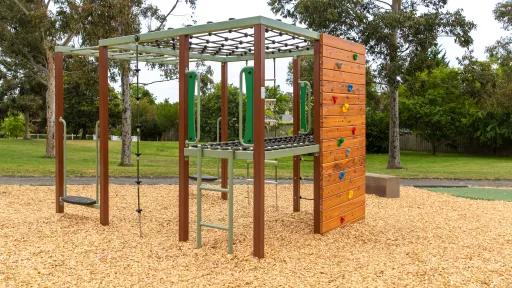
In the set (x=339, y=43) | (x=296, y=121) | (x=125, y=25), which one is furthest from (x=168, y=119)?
(x=339, y=43)

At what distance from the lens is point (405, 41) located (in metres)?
17.2

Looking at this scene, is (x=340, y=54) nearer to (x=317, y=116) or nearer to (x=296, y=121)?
(x=317, y=116)

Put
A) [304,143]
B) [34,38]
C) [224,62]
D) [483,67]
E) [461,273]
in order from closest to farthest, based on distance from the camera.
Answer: [461,273]
[304,143]
[224,62]
[483,67]
[34,38]

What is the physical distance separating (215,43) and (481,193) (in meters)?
7.39

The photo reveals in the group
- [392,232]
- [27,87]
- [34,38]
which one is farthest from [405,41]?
[27,87]

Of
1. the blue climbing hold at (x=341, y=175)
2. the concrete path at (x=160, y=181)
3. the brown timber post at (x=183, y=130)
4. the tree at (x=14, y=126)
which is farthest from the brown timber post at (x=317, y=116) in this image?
the tree at (x=14, y=126)

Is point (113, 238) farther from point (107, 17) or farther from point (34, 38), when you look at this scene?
point (34, 38)

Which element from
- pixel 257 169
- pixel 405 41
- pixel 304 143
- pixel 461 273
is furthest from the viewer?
pixel 405 41

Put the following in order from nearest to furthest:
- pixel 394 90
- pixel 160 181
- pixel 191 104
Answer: pixel 191 104, pixel 160 181, pixel 394 90

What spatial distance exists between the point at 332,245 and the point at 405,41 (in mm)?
12733

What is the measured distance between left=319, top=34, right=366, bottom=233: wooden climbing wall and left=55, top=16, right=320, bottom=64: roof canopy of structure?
1.61 feet

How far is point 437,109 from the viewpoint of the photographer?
28.2 metres

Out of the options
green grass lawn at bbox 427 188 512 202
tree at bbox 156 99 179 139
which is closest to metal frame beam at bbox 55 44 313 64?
green grass lawn at bbox 427 188 512 202

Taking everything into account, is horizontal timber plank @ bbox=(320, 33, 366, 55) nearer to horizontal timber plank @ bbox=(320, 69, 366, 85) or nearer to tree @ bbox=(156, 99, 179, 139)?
horizontal timber plank @ bbox=(320, 69, 366, 85)
